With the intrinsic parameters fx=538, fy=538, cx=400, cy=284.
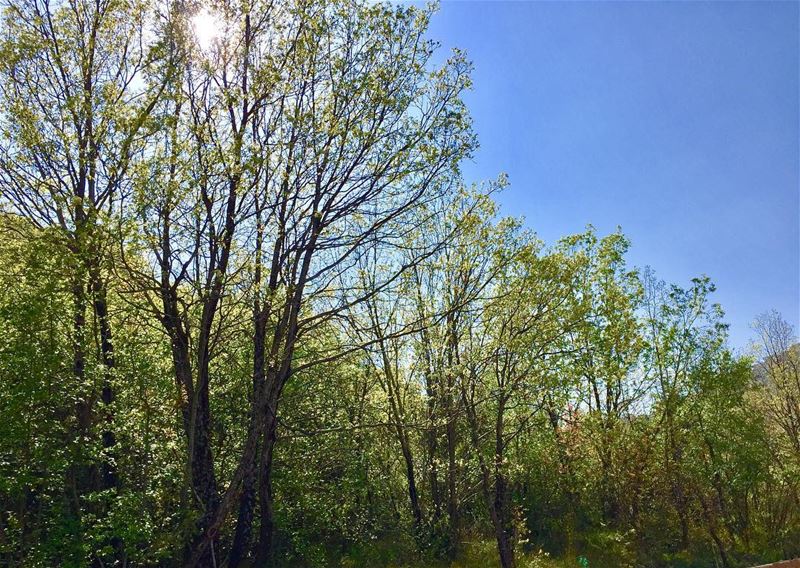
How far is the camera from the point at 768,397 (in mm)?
19953

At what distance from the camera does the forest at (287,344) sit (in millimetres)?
8016

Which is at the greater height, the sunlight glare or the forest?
the sunlight glare

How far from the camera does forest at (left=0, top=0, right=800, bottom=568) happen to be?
8016mm

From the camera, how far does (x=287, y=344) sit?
816 centimetres

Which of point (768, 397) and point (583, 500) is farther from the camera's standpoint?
point (768, 397)

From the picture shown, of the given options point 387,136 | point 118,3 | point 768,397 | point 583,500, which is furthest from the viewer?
point 768,397

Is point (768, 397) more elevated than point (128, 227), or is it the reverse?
point (128, 227)

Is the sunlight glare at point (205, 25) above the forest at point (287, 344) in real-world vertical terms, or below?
above

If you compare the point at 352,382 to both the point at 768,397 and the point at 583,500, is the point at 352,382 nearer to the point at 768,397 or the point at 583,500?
the point at 583,500

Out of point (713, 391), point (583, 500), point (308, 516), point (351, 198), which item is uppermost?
point (351, 198)

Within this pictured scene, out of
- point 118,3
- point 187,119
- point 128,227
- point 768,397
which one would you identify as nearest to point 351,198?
point 187,119

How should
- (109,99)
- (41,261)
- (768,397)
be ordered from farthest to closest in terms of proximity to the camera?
(768,397) < (109,99) < (41,261)

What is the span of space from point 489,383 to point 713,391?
6719 mm

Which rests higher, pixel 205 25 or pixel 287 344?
pixel 205 25
